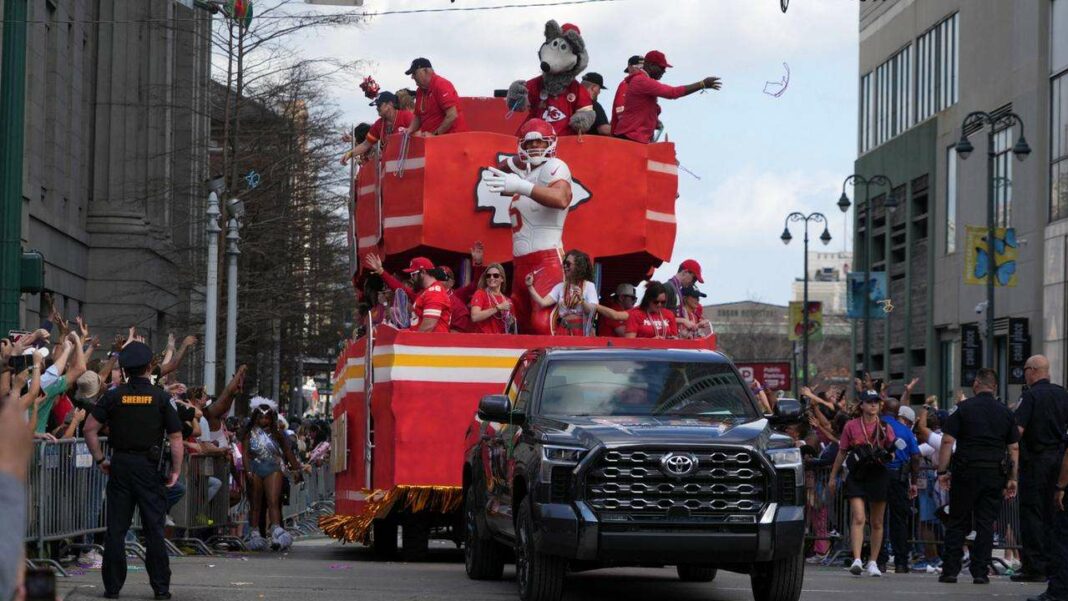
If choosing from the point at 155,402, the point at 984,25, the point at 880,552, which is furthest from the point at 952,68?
the point at 155,402

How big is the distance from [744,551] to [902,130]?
61.0 meters

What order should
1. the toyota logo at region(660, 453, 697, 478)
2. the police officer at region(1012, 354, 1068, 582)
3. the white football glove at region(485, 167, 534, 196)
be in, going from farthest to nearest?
the white football glove at region(485, 167, 534, 196), the police officer at region(1012, 354, 1068, 582), the toyota logo at region(660, 453, 697, 478)

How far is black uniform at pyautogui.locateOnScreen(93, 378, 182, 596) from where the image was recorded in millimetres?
13430

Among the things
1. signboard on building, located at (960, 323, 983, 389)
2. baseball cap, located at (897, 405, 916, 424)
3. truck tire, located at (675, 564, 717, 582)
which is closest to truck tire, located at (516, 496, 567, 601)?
truck tire, located at (675, 564, 717, 582)

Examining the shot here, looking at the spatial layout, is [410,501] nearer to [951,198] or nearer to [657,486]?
[657,486]

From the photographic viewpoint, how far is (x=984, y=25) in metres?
60.4

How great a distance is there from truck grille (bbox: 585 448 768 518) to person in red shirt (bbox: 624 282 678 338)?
5.71m

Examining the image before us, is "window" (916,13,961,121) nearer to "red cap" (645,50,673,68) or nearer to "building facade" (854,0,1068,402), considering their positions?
"building facade" (854,0,1068,402)

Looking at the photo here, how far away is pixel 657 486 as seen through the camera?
12305 millimetres

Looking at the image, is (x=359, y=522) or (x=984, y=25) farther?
(x=984, y=25)

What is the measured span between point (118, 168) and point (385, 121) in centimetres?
2637

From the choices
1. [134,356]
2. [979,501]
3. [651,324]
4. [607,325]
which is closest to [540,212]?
[607,325]

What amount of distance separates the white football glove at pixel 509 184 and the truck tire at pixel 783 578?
5.07 metres

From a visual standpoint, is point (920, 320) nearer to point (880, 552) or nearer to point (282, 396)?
point (282, 396)
